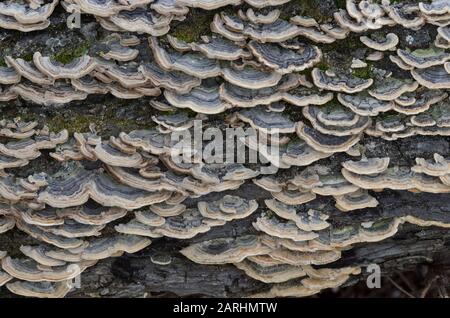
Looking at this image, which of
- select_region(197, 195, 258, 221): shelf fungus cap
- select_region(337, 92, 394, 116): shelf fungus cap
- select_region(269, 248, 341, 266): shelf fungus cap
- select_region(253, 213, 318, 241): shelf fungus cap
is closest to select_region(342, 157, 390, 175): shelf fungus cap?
select_region(337, 92, 394, 116): shelf fungus cap

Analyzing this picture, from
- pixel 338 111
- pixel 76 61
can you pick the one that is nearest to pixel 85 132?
pixel 76 61

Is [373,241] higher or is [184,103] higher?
[184,103]

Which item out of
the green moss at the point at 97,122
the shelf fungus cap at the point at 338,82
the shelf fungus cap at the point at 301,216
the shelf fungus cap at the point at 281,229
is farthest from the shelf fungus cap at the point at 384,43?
the green moss at the point at 97,122

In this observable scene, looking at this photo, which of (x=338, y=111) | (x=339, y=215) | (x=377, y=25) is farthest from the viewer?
(x=339, y=215)

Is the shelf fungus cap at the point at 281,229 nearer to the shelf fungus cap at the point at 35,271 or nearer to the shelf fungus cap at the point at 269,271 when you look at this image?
the shelf fungus cap at the point at 269,271

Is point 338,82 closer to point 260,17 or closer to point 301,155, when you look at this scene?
point 301,155

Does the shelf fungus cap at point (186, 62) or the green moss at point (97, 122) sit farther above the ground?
the shelf fungus cap at point (186, 62)

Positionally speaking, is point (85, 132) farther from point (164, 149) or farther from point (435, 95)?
point (435, 95)

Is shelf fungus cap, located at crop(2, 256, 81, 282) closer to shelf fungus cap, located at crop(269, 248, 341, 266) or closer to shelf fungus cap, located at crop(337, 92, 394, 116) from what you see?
shelf fungus cap, located at crop(269, 248, 341, 266)
